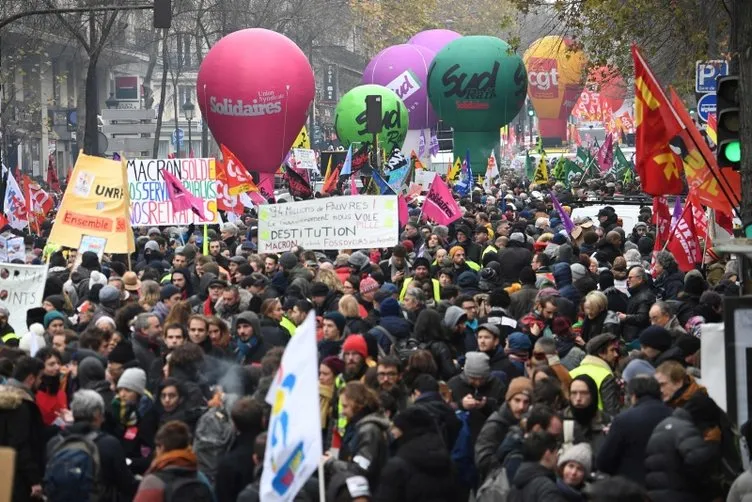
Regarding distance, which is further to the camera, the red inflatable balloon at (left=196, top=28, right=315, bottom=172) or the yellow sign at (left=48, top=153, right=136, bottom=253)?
the red inflatable balloon at (left=196, top=28, right=315, bottom=172)

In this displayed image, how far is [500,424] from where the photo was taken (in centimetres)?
905

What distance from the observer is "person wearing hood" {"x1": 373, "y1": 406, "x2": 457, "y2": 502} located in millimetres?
8070

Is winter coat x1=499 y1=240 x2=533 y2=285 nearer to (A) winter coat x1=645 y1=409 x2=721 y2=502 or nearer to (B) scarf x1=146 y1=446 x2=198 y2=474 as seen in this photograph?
(A) winter coat x1=645 y1=409 x2=721 y2=502

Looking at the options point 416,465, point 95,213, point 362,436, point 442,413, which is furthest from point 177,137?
point 416,465

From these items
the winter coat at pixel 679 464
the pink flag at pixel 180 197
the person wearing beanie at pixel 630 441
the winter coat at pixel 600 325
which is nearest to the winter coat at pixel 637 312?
the winter coat at pixel 600 325

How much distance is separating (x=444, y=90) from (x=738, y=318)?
42.4 m

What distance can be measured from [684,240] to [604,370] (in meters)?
7.40

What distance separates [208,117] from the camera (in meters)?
40.8

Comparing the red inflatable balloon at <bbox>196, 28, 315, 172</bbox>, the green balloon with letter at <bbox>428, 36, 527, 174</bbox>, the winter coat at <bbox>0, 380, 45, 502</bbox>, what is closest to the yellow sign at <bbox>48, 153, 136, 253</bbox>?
the winter coat at <bbox>0, 380, 45, 502</bbox>

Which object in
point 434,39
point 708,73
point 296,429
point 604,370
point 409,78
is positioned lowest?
point 604,370

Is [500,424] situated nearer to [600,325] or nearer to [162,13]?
[600,325]

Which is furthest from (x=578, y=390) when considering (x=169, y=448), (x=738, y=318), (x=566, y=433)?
(x=169, y=448)

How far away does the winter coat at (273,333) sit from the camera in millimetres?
12438

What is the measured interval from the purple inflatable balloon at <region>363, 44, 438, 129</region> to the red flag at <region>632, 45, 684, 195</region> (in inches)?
1665
